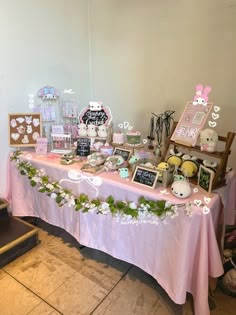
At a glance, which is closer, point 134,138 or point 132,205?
point 132,205

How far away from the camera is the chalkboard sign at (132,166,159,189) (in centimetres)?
141

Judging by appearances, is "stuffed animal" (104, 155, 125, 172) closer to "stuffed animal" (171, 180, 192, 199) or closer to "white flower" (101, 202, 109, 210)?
"white flower" (101, 202, 109, 210)

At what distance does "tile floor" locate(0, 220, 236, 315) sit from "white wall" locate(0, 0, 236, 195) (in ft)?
2.73

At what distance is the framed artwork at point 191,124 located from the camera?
1.43 m

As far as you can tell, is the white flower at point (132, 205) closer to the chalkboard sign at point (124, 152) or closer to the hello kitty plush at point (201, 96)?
the chalkboard sign at point (124, 152)

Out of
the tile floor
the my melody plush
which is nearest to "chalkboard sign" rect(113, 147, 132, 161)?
the my melody plush

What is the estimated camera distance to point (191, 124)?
1.48 m

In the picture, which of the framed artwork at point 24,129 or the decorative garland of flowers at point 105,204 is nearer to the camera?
the decorative garland of flowers at point 105,204

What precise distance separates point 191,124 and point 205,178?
0.37m

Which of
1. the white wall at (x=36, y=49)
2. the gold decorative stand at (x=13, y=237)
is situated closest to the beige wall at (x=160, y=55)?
the white wall at (x=36, y=49)

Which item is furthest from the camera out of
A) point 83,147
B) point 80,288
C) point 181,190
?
point 83,147

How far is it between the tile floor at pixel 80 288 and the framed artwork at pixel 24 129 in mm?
934

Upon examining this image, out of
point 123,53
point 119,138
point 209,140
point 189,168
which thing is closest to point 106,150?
point 119,138

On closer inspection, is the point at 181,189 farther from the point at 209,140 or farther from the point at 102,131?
the point at 102,131
